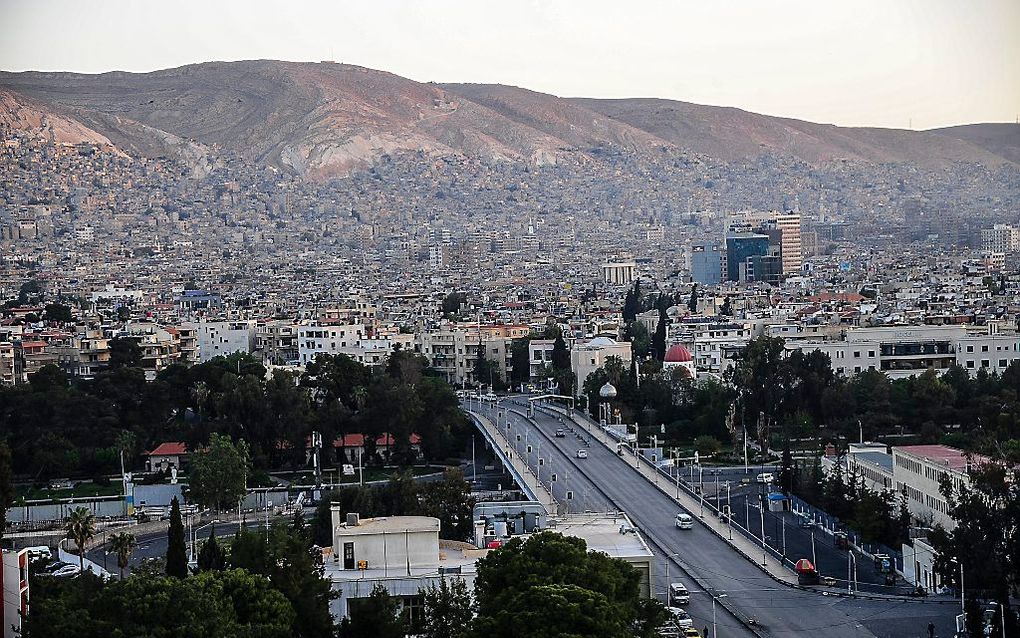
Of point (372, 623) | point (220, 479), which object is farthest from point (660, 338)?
point (372, 623)

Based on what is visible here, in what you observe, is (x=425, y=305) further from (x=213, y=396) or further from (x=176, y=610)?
(x=176, y=610)

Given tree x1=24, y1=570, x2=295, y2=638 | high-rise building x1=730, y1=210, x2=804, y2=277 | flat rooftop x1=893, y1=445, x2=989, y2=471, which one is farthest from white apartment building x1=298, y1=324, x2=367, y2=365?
high-rise building x1=730, y1=210, x2=804, y2=277

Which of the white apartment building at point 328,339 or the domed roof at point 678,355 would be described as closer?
the domed roof at point 678,355

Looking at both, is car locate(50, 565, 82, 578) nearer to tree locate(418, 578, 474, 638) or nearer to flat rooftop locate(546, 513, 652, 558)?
flat rooftop locate(546, 513, 652, 558)

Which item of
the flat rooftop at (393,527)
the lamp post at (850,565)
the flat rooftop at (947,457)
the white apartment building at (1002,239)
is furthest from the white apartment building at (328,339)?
the white apartment building at (1002,239)

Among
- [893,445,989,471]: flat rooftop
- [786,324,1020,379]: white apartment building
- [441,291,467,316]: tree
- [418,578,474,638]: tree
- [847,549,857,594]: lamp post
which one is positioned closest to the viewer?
[418,578,474,638]: tree

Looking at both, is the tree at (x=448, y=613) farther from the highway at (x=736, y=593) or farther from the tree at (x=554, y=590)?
the highway at (x=736, y=593)

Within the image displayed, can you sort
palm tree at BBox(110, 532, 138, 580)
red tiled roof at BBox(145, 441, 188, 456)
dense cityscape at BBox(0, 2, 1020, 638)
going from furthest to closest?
red tiled roof at BBox(145, 441, 188, 456) → palm tree at BBox(110, 532, 138, 580) → dense cityscape at BBox(0, 2, 1020, 638)
